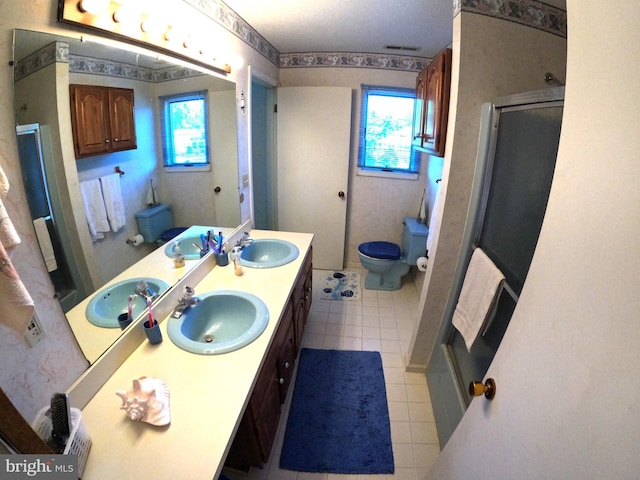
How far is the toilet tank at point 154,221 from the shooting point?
123 centimetres

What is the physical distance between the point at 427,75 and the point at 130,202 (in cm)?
190

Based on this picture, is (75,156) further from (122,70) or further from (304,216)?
(304,216)

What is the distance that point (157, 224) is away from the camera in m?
1.32

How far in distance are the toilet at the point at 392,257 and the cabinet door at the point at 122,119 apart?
88.2 inches

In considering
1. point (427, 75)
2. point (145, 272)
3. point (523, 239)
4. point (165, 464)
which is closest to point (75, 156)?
point (145, 272)

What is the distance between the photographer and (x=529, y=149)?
111 cm

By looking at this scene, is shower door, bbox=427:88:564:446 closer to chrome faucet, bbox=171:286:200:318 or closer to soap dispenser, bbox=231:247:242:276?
soap dispenser, bbox=231:247:242:276

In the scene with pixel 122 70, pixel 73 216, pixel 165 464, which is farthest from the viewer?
pixel 122 70

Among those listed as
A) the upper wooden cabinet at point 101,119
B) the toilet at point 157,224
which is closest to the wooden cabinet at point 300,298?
the toilet at point 157,224

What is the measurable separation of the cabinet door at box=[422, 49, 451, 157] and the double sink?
45.9 inches

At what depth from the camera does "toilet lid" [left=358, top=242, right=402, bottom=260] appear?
9.40 ft

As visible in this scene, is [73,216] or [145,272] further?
[145,272]

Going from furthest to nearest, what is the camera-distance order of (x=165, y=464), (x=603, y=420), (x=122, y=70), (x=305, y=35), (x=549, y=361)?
(x=305, y=35)
(x=122, y=70)
(x=165, y=464)
(x=549, y=361)
(x=603, y=420)

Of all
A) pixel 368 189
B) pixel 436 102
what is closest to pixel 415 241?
pixel 368 189
